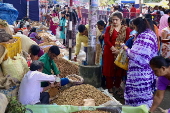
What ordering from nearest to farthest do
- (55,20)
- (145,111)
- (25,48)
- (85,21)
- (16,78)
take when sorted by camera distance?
(145,111) < (16,78) < (25,48) < (55,20) < (85,21)

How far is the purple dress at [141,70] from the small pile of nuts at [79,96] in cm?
44

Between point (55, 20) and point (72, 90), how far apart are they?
9.34 metres

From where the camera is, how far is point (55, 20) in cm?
1301

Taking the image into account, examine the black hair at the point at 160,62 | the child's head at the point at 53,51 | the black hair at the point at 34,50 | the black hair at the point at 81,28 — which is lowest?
the black hair at the point at 34,50

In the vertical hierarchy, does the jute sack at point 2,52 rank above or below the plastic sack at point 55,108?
above

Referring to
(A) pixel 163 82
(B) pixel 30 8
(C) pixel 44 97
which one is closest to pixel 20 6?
(B) pixel 30 8

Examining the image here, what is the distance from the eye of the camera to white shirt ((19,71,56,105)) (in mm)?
3402

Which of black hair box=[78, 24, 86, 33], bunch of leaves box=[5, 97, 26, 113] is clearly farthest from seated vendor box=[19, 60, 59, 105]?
black hair box=[78, 24, 86, 33]

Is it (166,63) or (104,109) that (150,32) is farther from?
(104,109)

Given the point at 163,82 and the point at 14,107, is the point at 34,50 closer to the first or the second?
the point at 14,107

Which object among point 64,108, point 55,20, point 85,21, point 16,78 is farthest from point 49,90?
point 85,21

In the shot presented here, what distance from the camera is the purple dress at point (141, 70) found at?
3697mm

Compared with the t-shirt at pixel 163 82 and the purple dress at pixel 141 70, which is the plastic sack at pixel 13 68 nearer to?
the purple dress at pixel 141 70

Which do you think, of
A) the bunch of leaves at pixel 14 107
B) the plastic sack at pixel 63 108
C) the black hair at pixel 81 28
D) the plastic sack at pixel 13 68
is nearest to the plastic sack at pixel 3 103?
the bunch of leaves at pixel 14 107
